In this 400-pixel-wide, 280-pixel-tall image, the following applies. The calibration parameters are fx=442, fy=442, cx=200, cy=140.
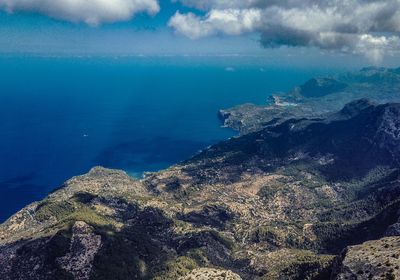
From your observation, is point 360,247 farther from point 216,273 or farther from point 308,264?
point 216,273

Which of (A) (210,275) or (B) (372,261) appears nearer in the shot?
(B) (372,261)

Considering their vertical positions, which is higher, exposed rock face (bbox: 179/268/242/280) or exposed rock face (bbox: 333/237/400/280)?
exposed rock face (bbox: 333/237/400/280)

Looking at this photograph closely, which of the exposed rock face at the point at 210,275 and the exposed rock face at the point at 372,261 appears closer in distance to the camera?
the exposed rock face at the point at 372,261

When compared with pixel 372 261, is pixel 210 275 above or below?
below

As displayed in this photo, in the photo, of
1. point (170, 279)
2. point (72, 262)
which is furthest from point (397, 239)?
point (72, 262)

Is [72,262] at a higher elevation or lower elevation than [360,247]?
lower

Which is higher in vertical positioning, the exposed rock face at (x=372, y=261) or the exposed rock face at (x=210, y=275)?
the exposed rock face at (x=372, y=261)

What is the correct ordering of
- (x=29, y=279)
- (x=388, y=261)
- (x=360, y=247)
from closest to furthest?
(x=388, y=261) → (x=360, y=247) → (x=29, y=279)

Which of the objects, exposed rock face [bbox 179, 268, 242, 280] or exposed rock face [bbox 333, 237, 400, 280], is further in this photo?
exposed rock face [bbox 179, 268, 242, 280]
